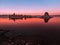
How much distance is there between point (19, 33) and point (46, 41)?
1.25 meters

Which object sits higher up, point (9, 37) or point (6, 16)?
point (6, 16)

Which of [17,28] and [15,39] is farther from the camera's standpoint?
[17,28]

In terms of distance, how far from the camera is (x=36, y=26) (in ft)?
20.9

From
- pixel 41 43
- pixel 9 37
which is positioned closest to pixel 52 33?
pixel 41 43

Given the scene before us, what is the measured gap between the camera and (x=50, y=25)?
5980 millimetres

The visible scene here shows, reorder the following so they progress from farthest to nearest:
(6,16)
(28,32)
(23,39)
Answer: (28,32)
(23,39)
(6,16)

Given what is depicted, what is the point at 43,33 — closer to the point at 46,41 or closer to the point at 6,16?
the point at 46,41

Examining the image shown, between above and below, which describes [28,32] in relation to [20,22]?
below

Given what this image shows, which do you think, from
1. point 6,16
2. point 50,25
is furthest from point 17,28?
point 50,25

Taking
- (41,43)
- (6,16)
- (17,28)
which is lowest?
(41,43)

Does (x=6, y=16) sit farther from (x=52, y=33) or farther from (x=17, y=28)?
(x=52, y=33)

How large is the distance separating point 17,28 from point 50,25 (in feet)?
4.90

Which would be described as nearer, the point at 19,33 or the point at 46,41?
the point at 46,41

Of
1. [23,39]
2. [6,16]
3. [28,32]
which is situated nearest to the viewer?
[6,16]
